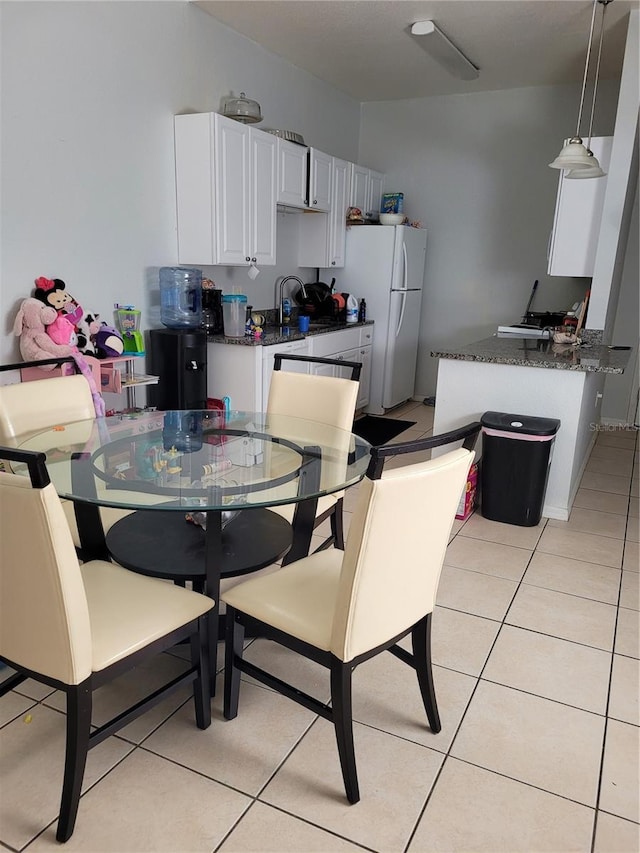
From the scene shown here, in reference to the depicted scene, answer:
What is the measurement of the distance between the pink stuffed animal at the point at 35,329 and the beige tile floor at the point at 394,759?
1589 mm

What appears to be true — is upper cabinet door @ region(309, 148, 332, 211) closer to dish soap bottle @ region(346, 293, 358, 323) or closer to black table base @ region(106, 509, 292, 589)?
dish soap bottle @ region(346, 293, 358, 323)

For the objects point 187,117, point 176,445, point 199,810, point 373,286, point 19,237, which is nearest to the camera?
point 199,810

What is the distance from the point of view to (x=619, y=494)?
13.0 feet

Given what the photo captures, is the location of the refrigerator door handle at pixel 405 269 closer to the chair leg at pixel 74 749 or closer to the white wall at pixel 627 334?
the white wall at pixel 627 334

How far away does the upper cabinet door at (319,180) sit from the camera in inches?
187

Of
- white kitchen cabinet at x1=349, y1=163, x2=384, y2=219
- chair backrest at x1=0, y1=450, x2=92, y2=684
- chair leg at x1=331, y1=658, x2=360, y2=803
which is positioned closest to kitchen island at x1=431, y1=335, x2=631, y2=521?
chair leg at x1=331, y1=658, x2=360, y2=803

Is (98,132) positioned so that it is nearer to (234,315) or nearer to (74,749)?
(234,315)

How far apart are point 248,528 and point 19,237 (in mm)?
1880

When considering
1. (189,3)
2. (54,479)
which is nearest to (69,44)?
(189,3)

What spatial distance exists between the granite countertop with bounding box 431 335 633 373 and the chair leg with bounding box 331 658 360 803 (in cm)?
228

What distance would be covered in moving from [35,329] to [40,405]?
0.75 metres

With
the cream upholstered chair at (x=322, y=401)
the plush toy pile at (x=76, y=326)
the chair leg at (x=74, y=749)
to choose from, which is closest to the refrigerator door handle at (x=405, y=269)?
the plush toy pile at (x=76, y=326)

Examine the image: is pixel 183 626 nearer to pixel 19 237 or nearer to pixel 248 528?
pixel 248 528

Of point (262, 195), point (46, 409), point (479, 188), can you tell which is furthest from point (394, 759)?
point (479, 188)
